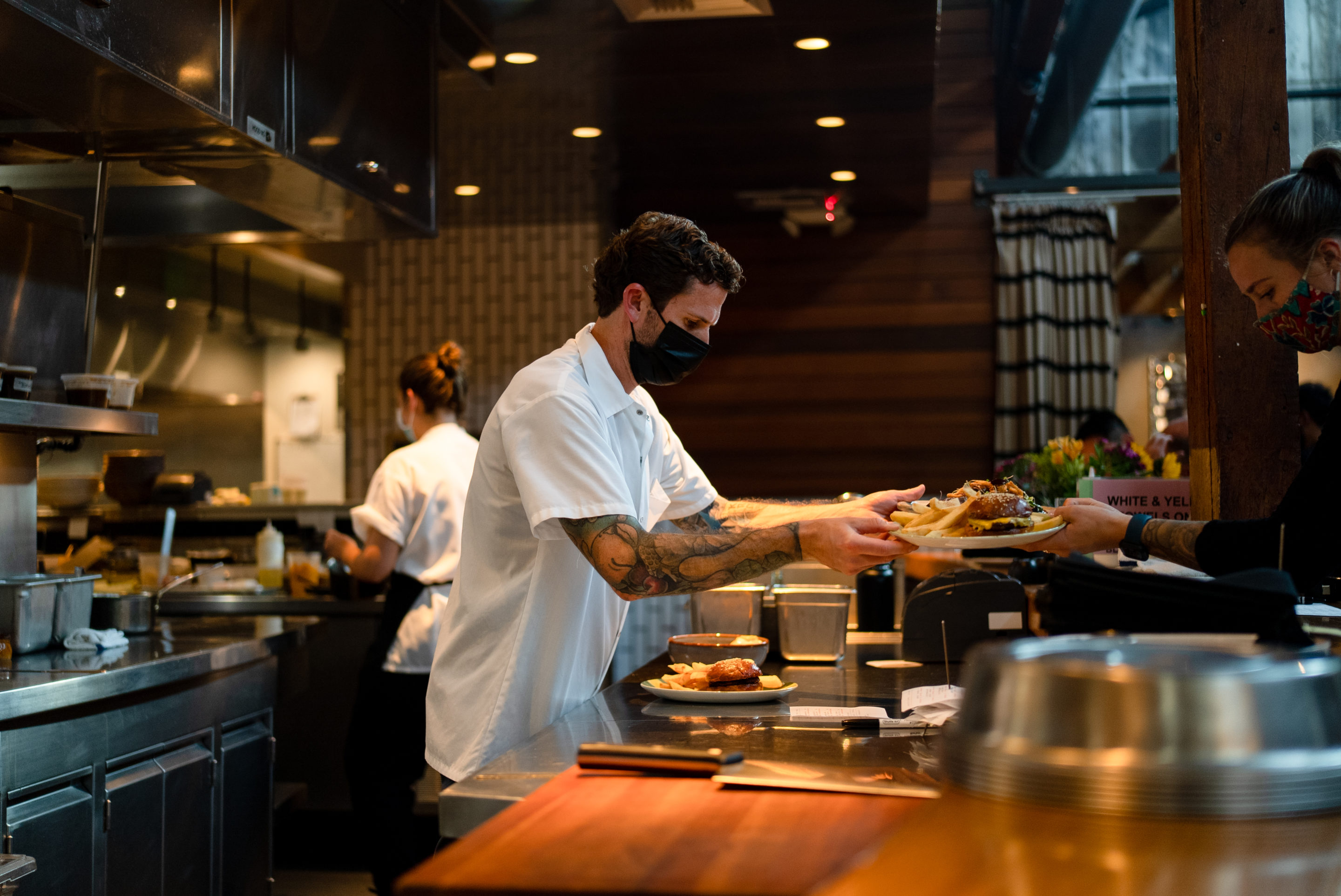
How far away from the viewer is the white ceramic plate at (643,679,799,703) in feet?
6.43

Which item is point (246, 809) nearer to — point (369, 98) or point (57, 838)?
point (57, 838)

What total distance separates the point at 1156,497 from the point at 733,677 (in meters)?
1.27

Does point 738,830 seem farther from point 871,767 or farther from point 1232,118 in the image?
point 1232,118

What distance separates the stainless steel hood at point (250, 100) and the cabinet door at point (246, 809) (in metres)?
1.59

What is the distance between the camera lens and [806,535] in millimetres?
1980

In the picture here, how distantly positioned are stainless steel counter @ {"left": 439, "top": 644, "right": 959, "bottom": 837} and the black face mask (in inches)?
24.2

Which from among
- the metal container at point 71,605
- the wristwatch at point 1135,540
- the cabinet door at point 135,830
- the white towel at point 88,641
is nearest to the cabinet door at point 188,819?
the cabinet door at point 135,830

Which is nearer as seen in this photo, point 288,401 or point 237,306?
point 237,306

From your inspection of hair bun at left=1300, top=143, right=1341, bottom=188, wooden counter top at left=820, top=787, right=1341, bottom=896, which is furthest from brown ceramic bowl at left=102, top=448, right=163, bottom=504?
wooden counter top at left=820, top=787, right=1341, bottom=896

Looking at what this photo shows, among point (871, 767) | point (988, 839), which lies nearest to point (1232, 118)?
point (871, 767)

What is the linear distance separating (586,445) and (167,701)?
5.15 ft

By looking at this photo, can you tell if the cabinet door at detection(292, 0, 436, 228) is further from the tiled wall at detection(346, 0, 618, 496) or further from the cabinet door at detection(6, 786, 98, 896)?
the tiled wall at detection(346, 0, 618, 496)

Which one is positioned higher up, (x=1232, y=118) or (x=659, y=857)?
(x=1232, y=118)

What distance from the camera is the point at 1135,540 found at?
2.03m
